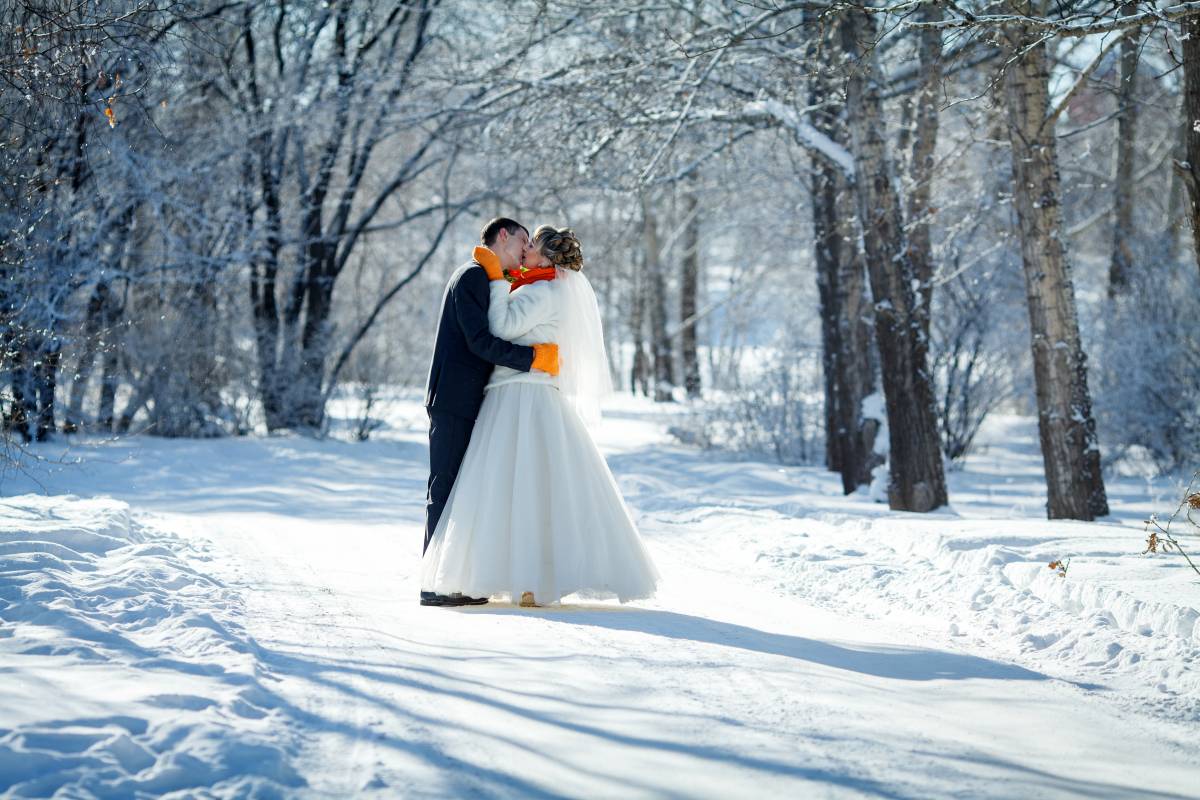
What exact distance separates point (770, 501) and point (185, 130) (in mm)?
11491

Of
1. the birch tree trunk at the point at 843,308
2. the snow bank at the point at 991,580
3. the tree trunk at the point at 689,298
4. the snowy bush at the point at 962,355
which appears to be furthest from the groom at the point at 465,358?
the tree trunk at the point at 689,298

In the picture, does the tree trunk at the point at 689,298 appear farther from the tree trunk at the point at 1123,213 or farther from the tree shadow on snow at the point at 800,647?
the tree shadow on snow at the point at 800,647

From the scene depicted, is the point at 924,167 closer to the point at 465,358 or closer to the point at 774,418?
the point at 774,418

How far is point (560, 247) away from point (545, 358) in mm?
646

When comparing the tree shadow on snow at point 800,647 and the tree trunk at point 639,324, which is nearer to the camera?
the tree shadow on snow at point 800,647

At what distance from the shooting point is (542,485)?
6480 mm

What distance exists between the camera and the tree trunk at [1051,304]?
933 cm

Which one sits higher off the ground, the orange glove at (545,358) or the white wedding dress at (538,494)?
the orange glove at (545,358)

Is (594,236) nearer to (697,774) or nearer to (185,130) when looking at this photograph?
(185,130)

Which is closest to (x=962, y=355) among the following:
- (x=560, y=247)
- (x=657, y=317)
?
(x=560, y=247)

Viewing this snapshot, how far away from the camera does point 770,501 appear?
11312mm

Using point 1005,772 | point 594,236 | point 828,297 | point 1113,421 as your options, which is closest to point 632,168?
point 828,297

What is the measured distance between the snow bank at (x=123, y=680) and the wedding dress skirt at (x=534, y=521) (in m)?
1.22

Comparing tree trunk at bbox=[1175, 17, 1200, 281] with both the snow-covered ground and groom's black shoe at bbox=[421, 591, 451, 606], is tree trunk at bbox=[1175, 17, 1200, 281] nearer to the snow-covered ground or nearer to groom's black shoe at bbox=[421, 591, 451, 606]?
the snow-covered ground
